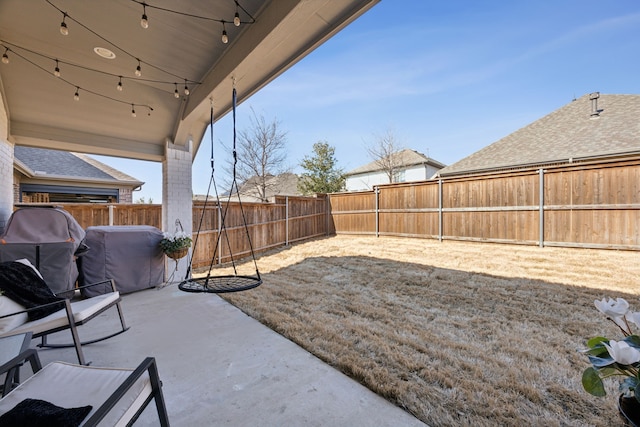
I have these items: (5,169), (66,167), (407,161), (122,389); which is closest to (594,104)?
(407,161)

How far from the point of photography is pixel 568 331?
2857mm

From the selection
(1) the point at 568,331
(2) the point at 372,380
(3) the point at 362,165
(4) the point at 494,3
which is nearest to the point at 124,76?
(2) the point at 372,380

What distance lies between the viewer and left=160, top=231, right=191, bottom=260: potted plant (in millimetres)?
4590

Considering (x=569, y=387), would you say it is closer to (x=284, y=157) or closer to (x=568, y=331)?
(x=568, y=331)

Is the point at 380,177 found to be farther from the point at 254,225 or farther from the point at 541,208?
the point at 254,225

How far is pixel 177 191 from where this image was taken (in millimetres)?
5605

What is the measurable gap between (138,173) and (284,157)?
7043 mm

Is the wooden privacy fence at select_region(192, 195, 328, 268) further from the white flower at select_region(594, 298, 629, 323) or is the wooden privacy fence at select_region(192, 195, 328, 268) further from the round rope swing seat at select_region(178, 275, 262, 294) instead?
the white flower at select_region(594, 298, 629, 323)

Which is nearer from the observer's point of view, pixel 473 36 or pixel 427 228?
pixel 473 36

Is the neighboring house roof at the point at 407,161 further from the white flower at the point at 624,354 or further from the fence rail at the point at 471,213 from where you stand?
the white flower at the point at 624,354

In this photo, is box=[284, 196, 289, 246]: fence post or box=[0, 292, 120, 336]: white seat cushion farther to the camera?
box=[284, 196, 289, 246]: fence post

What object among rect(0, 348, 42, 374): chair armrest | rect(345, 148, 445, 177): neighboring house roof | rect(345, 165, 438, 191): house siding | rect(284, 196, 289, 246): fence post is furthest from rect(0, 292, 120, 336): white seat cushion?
rect(345, 148, 445, 177): neighboring house roof

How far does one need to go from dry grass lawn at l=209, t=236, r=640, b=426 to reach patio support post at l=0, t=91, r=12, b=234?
3527mm

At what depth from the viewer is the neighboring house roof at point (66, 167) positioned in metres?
8.78
